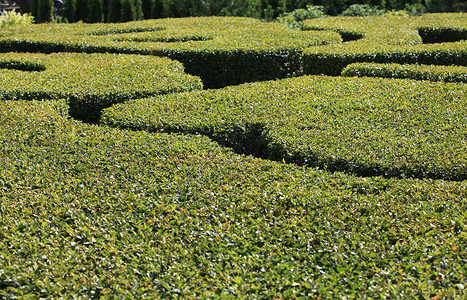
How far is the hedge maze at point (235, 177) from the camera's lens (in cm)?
394

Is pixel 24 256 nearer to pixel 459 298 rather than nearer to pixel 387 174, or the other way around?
pixel 459 298

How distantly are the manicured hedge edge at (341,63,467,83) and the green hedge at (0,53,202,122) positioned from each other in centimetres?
335

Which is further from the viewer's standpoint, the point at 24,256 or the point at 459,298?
the point at 24,256

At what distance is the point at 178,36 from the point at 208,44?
1520mm

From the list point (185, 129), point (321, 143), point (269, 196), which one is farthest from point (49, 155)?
point (321, 143)

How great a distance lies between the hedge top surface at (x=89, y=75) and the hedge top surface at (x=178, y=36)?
1.03m

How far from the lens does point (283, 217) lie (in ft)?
15.5

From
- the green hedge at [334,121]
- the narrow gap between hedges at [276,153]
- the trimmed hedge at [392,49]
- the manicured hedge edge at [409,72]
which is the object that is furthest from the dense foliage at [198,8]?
the narrow gap between hedges at [276,153]

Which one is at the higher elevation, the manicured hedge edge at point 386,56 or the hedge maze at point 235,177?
the manicured hedge edge at point 386,56

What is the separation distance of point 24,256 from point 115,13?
17.2 meters

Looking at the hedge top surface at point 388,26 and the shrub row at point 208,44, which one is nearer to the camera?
the shrub row at point 208,44

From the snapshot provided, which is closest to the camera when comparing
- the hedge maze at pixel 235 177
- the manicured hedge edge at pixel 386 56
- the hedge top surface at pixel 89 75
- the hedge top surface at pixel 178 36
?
the hedge maze at pixel 235 177

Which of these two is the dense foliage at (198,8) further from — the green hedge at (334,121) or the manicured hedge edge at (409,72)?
the green hedge at (334,121)

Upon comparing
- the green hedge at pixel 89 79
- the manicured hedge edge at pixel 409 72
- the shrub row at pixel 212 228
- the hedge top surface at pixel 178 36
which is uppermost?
the hedge top surface at pixel 178 36
